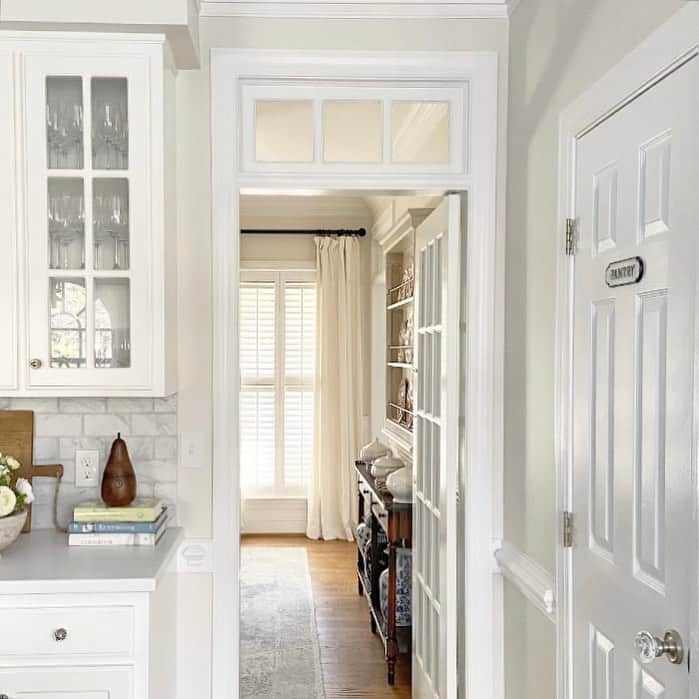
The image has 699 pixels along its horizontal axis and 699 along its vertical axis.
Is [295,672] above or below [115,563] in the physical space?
below

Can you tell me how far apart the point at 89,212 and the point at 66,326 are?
0.35 m

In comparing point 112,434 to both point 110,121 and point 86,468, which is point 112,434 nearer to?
point 86,468

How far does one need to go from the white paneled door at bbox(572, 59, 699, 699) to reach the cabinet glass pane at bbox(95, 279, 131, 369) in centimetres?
133

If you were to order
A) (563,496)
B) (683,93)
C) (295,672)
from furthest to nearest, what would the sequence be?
(295,672) < (563,496) < (683,93)

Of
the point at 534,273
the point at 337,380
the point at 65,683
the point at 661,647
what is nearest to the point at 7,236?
the point at 65,683

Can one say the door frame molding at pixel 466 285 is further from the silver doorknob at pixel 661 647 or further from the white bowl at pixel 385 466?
the white bowl at pixel 385 466

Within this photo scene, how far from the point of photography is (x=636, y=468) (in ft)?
5.46

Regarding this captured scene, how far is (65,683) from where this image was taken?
7.06ft

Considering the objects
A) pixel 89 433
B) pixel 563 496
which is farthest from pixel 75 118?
pixel 563 496

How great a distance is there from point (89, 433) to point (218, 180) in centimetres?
95

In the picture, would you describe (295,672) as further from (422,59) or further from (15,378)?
(422,59)

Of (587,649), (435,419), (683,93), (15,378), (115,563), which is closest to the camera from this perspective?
(683,93)

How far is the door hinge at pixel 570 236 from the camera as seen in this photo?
203 cm

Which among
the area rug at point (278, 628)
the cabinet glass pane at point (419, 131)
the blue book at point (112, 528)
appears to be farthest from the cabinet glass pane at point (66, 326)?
the area rug at point (278, 628)
